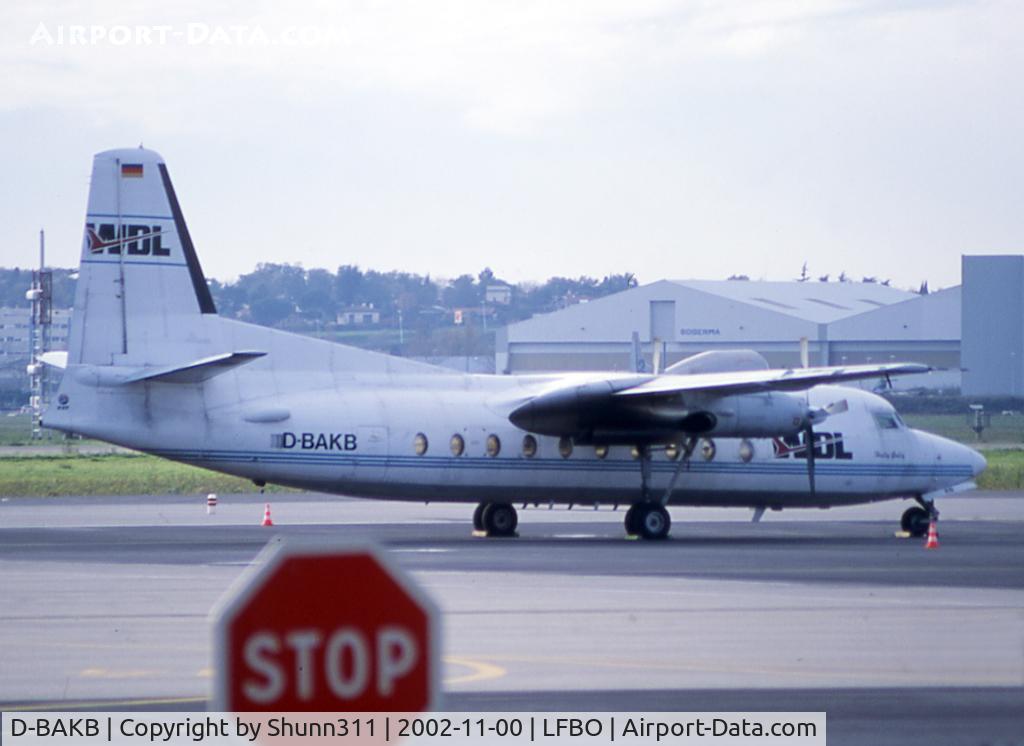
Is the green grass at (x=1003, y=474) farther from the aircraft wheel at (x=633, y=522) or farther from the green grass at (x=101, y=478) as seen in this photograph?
the green grass at (x=101, y=478)

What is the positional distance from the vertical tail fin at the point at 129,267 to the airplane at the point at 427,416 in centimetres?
2

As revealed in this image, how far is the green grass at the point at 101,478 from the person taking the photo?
40.4 metres

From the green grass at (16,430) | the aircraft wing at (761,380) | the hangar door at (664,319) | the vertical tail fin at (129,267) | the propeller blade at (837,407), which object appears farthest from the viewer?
the hangar door at (664,319)

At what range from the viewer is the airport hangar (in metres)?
72.4

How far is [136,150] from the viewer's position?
23406 mm

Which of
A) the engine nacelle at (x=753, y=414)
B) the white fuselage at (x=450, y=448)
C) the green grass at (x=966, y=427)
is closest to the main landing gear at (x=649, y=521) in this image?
the white fuselage at (x=450, y=448)

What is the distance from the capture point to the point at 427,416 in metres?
24.5

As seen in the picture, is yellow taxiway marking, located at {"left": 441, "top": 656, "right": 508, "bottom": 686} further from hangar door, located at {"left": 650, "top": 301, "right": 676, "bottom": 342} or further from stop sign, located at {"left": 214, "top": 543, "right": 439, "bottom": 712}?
hangar door, located at {"left": 650, "top": 301, "right": 676, "bottom": 342}

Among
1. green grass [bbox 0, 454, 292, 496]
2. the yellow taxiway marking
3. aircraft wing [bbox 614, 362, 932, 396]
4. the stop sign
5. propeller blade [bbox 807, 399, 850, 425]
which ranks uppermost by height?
aircraft wing [bbox 614, 362, 932, 396]

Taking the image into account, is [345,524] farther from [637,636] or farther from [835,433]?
[637,636]

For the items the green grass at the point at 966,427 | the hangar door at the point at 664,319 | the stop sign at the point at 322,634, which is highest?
the hangar door at the point at 664,319

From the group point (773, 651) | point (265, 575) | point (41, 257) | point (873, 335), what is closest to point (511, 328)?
point (873, 335)

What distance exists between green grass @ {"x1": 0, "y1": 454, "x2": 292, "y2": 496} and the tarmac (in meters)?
12.4

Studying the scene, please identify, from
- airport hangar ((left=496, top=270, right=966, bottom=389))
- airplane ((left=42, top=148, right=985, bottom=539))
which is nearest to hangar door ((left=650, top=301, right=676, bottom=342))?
airport hangar ((left=496, top=270, right=966, bottom=389))
